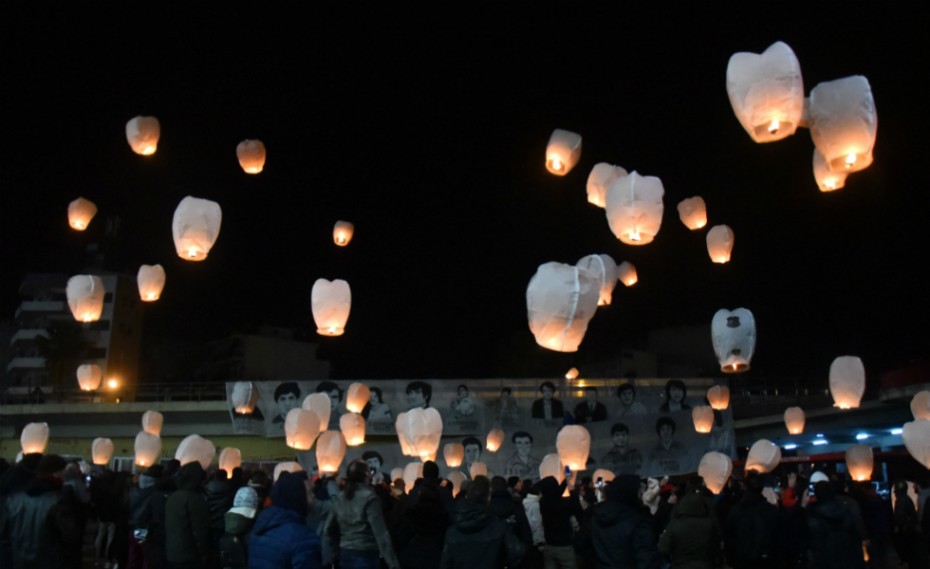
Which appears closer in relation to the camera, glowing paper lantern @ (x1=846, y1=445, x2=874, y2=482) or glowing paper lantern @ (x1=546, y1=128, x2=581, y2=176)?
glowing paper lantern @ (x1=546, y1=128, x2=581, y2=176)

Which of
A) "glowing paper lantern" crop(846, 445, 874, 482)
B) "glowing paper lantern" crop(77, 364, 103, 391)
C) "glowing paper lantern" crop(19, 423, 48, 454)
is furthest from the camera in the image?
"glowing paper lantern" crop(77, 364, 103, 391)

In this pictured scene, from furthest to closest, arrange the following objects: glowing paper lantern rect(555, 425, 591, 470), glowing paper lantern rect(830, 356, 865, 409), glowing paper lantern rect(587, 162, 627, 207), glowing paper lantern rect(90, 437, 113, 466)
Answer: glowing paper lantern rect(90, 437, 113, 466) < glowing paper lantern rect(555, 425, 591, 470) < glowing paper lantern rect(830, 356, 865, 409) < glowing paper lantern rect(587, 162, 627, 207)

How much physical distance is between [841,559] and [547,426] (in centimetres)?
1399

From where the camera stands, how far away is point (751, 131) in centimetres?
716

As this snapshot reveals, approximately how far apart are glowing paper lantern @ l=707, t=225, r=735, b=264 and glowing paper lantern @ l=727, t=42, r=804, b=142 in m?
6.85

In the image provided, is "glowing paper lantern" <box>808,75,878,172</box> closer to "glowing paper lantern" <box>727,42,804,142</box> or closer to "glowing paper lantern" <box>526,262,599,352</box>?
"glowing paper lantern" <box>727,42,804,142</box>

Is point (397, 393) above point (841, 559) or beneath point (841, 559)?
above

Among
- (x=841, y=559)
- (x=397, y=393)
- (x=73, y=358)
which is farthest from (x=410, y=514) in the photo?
(x=73, y=358)

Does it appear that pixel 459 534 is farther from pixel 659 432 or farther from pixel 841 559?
pixel 659 432

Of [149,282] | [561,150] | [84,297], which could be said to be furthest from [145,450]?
[561,150]

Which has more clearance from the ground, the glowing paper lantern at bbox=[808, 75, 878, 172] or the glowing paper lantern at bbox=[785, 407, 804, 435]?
the glowing paper lantern at bbox=[808, 75, 878, 172]

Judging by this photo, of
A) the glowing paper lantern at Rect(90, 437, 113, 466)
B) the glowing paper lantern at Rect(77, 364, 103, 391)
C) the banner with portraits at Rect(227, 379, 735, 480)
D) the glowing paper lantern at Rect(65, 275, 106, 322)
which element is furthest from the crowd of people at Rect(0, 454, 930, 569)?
the glowing paper lantern at Rect(77, 364, 103, 391)

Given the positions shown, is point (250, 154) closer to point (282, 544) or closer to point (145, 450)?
point (145, 450)

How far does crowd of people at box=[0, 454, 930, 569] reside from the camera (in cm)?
405
